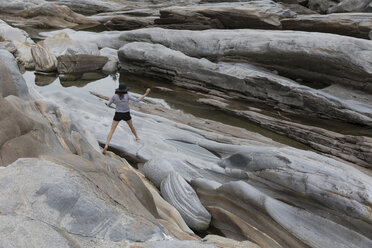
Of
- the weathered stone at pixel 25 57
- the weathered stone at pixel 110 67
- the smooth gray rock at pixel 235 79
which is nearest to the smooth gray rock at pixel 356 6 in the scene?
the smooth gray rock at pixel 235 79

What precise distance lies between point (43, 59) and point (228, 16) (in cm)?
868

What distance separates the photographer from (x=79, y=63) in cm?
1575

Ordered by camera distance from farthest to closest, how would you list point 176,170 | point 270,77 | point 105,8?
point 105,8
point 270,77
point 176,170

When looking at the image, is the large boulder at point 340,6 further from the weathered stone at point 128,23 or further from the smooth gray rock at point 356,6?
the weathered stone at point 128,23

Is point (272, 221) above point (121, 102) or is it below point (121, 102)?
below

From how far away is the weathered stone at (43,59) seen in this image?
50.0 feet

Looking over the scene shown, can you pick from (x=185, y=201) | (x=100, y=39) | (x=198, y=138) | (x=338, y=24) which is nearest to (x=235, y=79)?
(x=338, y=24)

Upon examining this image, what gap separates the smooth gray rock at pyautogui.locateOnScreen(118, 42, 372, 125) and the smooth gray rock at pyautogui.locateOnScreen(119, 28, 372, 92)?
→ 0.65 meters

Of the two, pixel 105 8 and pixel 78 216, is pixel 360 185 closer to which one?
pixel 78 216

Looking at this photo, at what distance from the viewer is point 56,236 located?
301 centimetres

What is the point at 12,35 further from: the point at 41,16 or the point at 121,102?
the point at 121,102

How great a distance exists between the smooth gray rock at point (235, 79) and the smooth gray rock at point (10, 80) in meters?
7.72

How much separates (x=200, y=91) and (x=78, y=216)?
10313 millimetres

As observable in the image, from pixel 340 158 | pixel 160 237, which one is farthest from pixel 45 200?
pixel 340 158
